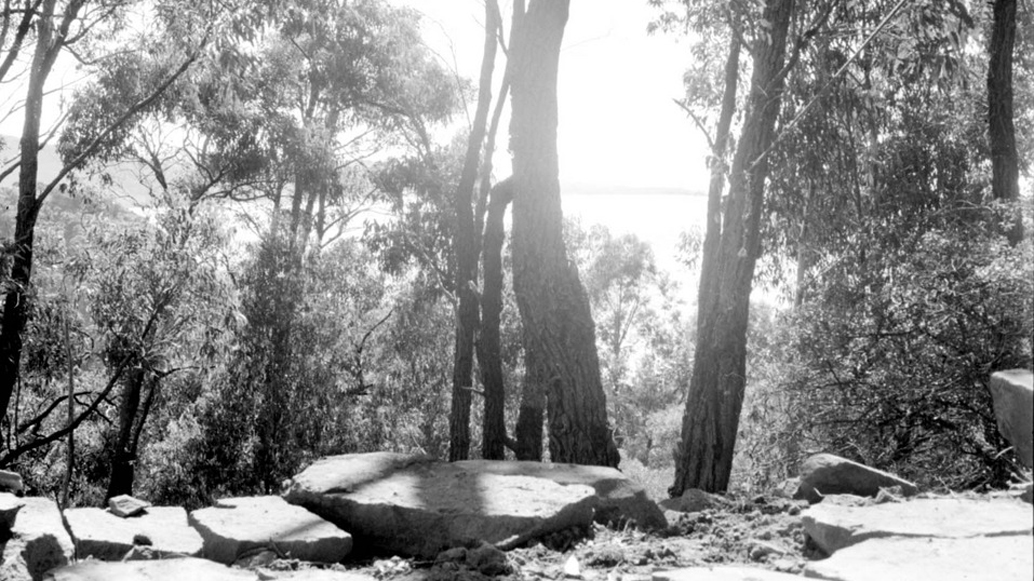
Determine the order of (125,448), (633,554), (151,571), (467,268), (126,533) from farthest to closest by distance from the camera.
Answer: (125,448)
(467,268)
(126,533)
(633,554)
(151,571)

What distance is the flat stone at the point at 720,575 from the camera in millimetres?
2684

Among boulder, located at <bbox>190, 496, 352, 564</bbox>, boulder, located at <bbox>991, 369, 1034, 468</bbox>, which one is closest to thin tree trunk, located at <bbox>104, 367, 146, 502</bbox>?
boulder, located at <bbox>190, 496, 352, 564</bbox>

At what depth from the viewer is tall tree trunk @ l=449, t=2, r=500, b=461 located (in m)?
10.7

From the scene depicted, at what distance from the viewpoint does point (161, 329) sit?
12.9 meters

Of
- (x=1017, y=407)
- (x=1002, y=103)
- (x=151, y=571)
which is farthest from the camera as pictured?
(x=1002, y=103)

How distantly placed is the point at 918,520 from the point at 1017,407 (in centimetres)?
173

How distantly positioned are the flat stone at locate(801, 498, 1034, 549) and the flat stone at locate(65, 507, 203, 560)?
202 cm

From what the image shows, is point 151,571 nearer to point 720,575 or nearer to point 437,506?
point 437,506

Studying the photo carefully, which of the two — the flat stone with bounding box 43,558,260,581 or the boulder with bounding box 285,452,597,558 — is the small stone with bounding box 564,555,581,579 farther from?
the flat stone with bounding box 43,558,260,581

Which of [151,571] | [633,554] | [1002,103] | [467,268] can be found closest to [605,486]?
[633,554]

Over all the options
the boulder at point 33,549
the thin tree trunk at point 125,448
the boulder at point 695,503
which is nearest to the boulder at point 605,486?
the boulder at point 695,503

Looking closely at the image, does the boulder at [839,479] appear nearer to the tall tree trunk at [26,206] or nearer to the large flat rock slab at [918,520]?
the large flat rock slab at [918,520]

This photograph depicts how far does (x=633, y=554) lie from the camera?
11.3ft

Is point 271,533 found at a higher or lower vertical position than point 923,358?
lower
